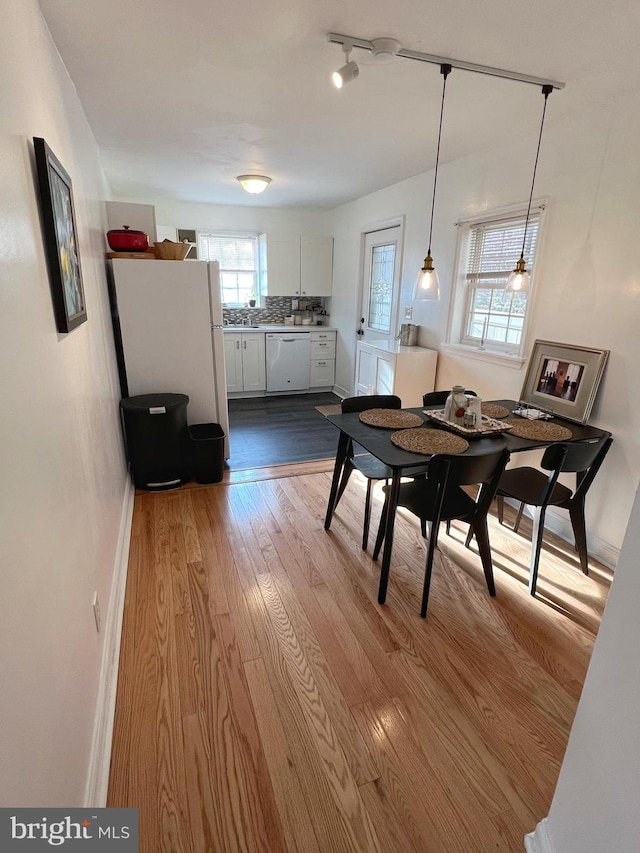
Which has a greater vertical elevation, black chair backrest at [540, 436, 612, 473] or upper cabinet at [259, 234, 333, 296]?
upper cabinet at [259, 234, 333, 296]

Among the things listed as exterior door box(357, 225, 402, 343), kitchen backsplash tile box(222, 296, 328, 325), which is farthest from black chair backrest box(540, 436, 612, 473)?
kitchen backsplash tile box(222, 296, 328, 325)

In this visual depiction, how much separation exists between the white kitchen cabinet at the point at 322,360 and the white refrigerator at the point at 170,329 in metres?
2.73

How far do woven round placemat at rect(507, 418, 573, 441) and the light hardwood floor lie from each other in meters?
0.74

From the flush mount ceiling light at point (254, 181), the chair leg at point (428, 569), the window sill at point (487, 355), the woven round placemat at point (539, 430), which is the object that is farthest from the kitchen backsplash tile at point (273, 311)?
the chair leg at point (428, 569)

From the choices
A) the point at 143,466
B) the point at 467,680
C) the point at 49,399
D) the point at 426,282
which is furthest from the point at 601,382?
the point at 143,466

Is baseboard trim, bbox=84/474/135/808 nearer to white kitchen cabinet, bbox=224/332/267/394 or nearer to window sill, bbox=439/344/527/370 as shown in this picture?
window sill, bbox=439/344/527/370

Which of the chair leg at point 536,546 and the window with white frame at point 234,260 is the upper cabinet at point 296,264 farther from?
the chair leg at point 536,546

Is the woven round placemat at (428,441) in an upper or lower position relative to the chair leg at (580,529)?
upper

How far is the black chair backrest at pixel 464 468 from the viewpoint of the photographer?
187cm

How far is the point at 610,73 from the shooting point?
201 cm

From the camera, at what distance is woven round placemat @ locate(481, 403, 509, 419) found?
261 centimetres

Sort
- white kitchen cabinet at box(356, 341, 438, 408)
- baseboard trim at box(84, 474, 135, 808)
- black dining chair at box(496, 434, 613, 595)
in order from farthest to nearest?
white kitchen cabinet at box(356, 341, 438, 408)
black dining chair at box(496, 434, 613, 595)
baseboard trim at box(84, 474, 135, 808)

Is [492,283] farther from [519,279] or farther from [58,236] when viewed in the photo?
[58,236]

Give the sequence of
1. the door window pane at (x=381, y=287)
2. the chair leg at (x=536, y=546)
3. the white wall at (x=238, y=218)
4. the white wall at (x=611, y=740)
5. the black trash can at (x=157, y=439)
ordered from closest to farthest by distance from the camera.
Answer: the white wall at (x=611, y=740) < the chair leg at (x=536, y=546) < the black trash can at (x=157, y=439) < the door window pane at (x=381, y=287) < the white wall at (x=238, y=218)
